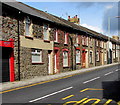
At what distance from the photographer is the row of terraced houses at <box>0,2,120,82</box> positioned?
1549cm

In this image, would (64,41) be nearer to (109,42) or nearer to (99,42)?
(99,42)

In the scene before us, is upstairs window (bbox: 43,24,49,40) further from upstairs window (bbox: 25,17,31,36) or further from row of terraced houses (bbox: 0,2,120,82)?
upstairs window (bbox: 25,17,31,36)

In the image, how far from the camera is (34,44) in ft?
61.2

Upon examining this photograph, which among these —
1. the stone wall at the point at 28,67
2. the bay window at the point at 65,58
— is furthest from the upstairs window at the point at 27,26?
the bay window at the point at 65,58

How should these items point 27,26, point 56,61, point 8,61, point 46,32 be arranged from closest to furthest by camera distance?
point 8,61 < point 27,26 < point 46,32 < point 56,61

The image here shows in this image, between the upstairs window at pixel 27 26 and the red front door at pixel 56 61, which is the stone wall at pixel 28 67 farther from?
the red front door at pixel 56 61

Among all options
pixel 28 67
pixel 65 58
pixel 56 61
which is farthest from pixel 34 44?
pixel 65 58

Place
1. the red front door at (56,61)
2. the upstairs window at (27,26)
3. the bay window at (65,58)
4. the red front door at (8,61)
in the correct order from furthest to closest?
the bay window at (65,58) → the red front door at (56,61) → the upstairs window at (27,26) → the red front door at (8,61)

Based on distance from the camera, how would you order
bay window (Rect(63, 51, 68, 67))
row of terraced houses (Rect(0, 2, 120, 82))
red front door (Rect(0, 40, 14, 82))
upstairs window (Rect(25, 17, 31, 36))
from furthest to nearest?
bay window (Rect(63, 51, 68, 67)) → upstairs window (Rect(25, 17, 31, 36)) → row of terraced houses (Rect(0, 2, 120, 82)) → red front door (Rect(0, 40, 14, 82))

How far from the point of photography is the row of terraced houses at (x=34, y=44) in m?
15.5

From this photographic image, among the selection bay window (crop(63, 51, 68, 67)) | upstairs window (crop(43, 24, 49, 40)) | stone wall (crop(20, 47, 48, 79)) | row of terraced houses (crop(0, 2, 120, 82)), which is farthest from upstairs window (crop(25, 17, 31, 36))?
bay window (crop(63, 51, 68, 67))

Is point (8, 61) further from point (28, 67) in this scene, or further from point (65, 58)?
point (65, 58)

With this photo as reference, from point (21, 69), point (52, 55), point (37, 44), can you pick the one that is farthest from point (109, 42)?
point (21, 69)

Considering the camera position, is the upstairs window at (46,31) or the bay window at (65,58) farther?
the bay window at (65,58)
